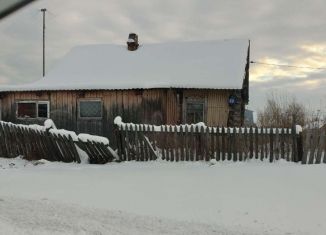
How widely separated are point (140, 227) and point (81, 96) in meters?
14.4

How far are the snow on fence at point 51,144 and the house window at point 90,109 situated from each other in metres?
6.03

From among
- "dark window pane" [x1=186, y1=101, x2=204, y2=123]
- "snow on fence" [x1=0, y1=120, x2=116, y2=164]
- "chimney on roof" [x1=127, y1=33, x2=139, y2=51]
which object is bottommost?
"snow on fence" [x1=0, y1=120, x2=116, y2=164]

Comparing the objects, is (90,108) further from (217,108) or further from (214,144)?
(214,144)

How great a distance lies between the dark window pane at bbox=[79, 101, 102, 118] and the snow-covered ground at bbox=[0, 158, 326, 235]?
7.99m

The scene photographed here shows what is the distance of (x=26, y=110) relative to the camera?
67.7 feet

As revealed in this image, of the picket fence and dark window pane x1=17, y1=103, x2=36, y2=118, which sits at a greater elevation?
dark window pane x1=17, y1=103, x2=36, y2=118

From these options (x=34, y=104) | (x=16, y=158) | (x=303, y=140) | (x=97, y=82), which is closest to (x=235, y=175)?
(x=303, y=140)

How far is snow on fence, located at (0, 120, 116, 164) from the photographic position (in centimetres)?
1240

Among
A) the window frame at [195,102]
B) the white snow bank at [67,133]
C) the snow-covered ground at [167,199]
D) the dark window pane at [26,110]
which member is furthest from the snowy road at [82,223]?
the dark window pane at [26,110]

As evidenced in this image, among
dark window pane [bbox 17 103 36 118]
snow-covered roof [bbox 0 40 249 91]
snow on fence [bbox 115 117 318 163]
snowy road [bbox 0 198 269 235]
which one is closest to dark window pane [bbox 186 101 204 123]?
snow-covered roof [bbox 0 40 249 91]

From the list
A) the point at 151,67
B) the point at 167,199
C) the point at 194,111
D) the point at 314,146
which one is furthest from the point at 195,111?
the point at 167,199

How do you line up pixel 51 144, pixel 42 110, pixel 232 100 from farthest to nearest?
pixel 42 110 → pixel 232 100 → pixel 51 144

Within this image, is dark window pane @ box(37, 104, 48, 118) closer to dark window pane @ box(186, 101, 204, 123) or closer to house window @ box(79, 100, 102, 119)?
house window @ box(79, 100, 102, 119)

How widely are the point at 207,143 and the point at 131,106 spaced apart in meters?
7.43
